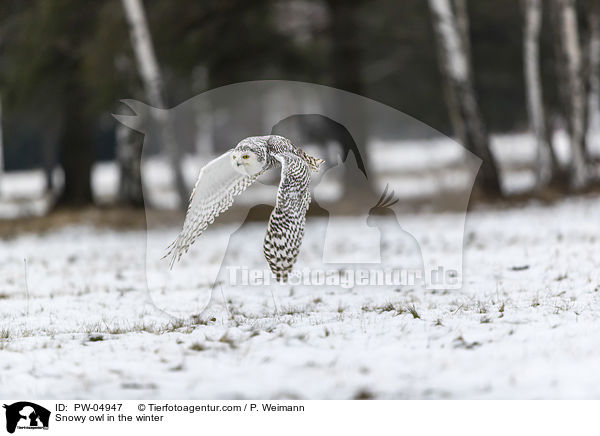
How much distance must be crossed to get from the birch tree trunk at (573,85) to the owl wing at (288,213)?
1101 centimetres

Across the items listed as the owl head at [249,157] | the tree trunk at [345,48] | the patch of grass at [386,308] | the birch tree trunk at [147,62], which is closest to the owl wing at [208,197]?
the owl head at [249,157]

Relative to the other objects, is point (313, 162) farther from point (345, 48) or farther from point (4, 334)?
point (345, 48)

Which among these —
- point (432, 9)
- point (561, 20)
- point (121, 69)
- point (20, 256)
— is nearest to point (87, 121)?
point (121, 69)

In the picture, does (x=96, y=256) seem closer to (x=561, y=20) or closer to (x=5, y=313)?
(x=5, y=313)

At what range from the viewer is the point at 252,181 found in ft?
18.1

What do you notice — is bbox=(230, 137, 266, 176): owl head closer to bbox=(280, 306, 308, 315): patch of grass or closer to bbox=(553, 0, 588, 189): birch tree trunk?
bbox=(280, 306, 308, 315): patch of grass

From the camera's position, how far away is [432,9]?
13734 millimetres

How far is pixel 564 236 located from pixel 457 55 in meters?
5.21

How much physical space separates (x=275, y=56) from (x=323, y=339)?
555 inches

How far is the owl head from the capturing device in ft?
17.2

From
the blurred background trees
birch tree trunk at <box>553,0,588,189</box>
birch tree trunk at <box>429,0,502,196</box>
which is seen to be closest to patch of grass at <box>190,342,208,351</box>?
the blurred background trees
